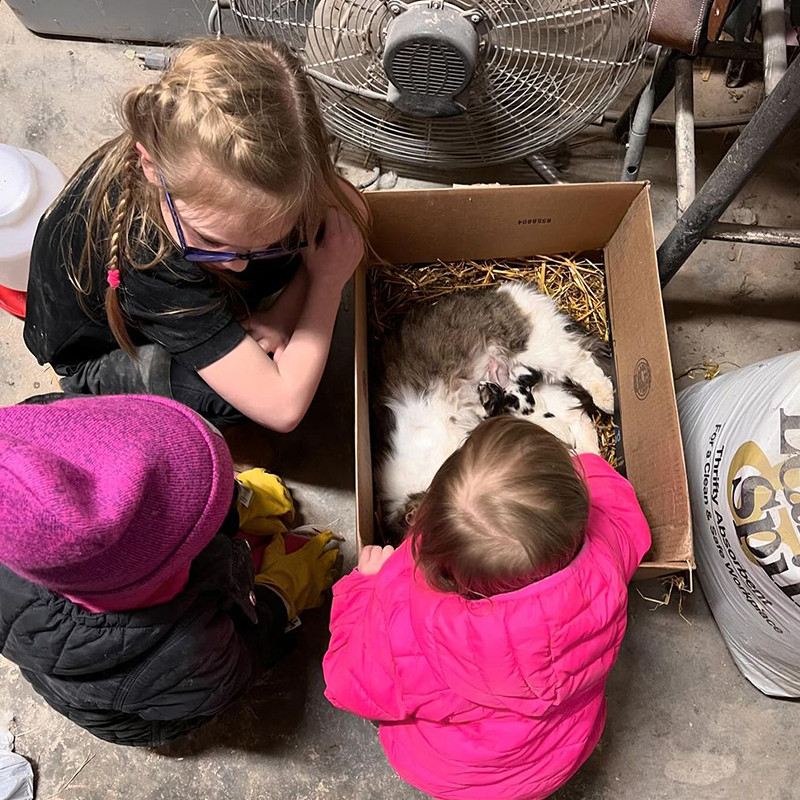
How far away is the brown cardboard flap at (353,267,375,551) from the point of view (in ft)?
4.46

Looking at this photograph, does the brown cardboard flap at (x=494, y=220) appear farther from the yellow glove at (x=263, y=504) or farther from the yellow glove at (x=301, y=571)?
the yellow glove at (x=301, y=571)

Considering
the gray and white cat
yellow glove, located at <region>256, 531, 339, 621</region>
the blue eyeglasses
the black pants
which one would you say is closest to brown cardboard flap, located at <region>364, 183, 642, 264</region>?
the gray and white cat

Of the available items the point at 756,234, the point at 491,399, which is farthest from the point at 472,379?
the point at 756,234

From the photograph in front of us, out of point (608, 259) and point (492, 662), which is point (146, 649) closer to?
point (492, 662)

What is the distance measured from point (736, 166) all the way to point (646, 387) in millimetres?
457

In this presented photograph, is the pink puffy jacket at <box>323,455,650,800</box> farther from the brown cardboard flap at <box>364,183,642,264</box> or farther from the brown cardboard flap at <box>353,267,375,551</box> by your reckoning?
the brown cardboard flap at <box>364,183,642,264</box>

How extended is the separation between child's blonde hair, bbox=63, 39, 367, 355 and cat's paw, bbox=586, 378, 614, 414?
858mm

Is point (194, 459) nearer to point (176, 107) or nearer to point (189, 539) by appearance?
point (189, 539)

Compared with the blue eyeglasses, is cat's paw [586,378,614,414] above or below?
below

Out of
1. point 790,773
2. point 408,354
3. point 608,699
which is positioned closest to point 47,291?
point 408,354

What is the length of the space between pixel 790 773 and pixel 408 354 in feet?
4.20

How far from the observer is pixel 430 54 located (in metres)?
1.24

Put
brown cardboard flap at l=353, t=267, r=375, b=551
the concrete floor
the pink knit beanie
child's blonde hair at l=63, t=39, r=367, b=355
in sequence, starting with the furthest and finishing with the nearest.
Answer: the concrete floor
brown cardboard flap at l=353, t=267, r=375, b=551
child's blonde hair at l=63, t=39, r=367, b=355
the pink knit beanie

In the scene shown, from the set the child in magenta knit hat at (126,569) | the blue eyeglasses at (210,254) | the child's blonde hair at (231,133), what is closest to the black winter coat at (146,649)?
the child in magenta knit hat at (126,569)
